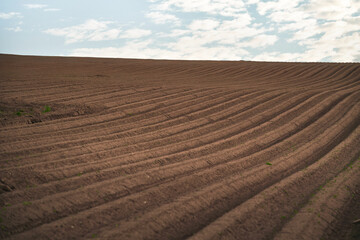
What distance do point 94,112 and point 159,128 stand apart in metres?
2.22

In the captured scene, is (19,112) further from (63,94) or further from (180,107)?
(180,107)

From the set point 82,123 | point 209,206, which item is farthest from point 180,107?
point 209,206

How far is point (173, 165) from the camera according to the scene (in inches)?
231

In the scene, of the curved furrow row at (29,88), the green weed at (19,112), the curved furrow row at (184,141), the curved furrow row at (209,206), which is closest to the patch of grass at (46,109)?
the green weed at (19,112)

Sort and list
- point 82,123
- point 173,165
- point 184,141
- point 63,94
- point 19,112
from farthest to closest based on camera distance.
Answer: point 63,94
point 19,112
point 82,123
point 184,141
point 173,165

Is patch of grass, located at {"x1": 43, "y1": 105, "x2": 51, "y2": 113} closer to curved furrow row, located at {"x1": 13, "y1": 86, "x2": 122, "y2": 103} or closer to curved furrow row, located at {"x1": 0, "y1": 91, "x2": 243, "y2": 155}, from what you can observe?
curved furrow row, located at {"x1": 13, "y1": 86, "x2": 122, "y2": 103}

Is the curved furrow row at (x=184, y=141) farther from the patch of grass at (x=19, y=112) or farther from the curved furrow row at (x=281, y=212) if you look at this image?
the patch of grass at (x=19, y=112)

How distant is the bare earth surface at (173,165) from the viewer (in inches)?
161

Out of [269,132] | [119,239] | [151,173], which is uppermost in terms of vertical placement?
[269,132]

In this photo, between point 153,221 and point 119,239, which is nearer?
point 119,239

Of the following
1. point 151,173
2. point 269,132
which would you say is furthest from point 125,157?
point 269,132

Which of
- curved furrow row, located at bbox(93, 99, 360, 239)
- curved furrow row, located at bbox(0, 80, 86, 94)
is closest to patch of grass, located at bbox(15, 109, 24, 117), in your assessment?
curved furrow row, located at bbox(0, 80, 86, 94)

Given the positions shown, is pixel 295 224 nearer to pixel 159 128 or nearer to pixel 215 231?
pixel 215 231

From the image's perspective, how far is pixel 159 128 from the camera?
8078 millimetres
